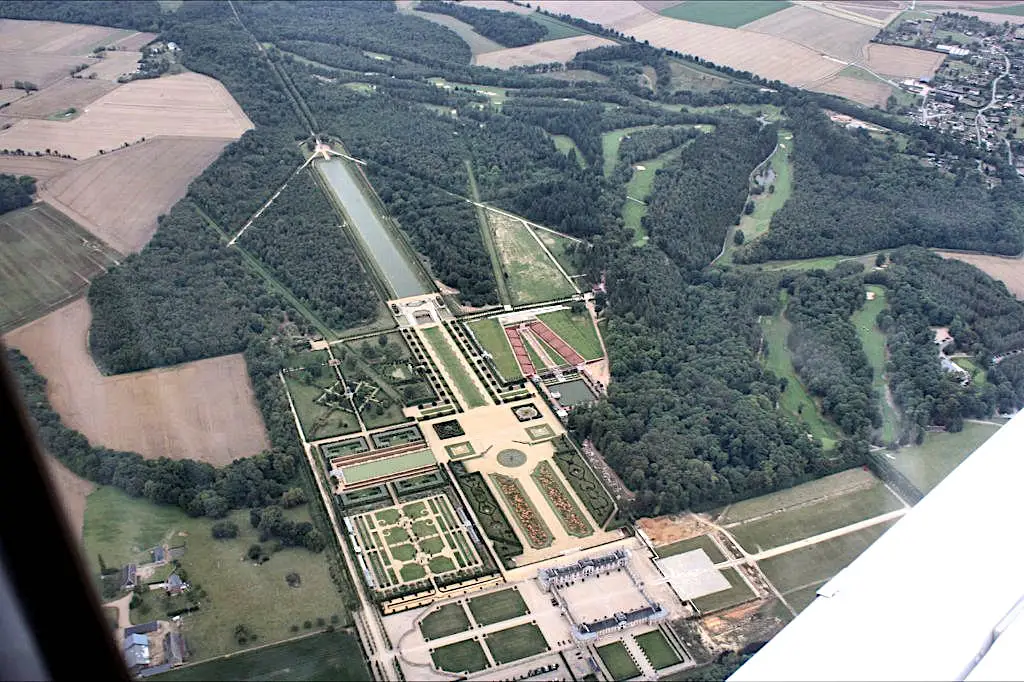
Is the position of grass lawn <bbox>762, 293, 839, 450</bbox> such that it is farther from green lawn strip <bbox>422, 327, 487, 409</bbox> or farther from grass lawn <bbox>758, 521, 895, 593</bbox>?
green lawn strip <bbox>422, 327, 487, 409</bbox>

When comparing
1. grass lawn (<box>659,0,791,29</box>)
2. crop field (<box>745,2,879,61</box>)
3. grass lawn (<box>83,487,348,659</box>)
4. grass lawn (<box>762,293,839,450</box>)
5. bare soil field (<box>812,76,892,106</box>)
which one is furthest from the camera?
grass lawn (<box>659,0,791,29</box>)

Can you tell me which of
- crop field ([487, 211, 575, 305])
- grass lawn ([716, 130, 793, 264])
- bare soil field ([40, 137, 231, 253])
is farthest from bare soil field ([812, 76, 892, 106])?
bare soil field ([40, 137, 231, 253])

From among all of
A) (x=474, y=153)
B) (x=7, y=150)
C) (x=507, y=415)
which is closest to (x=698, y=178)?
(x=474, y=153)

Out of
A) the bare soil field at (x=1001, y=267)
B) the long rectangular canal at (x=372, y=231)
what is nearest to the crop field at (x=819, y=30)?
the bare soil field at (x=1001, y=267)

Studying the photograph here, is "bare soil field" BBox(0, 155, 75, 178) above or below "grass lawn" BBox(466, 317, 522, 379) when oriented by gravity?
above

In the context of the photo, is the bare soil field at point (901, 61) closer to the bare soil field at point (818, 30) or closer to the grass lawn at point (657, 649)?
the bare soil field at point (818, 30)

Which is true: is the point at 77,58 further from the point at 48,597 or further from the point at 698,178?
the point at 48,597
